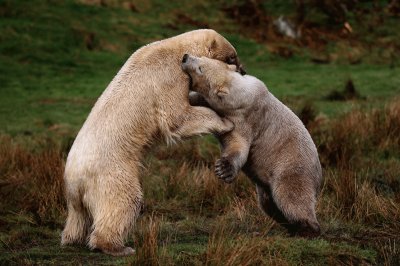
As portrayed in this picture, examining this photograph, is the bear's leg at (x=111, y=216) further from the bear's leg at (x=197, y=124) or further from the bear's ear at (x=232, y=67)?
the bear's ear at (x=232, y=67)

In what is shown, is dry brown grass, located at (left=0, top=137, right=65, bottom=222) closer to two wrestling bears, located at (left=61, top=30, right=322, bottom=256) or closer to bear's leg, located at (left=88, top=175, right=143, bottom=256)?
two wrestling bears, located at (left=61, top=30, right=322, bottom=256)

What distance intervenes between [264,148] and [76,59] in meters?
18.5

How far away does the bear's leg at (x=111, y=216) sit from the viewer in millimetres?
6820

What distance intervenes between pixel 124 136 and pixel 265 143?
5.13 feet

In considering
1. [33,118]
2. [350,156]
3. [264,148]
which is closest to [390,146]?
[350,156]

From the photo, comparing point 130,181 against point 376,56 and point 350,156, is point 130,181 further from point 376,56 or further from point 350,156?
point 376,56

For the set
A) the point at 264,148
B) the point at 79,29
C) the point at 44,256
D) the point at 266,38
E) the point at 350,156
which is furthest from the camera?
the point at 266,38

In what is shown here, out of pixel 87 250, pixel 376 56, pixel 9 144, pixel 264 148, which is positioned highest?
pixel 264 148

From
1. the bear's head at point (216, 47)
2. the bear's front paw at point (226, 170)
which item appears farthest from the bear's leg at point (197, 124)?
the bear's head at point (216, 47)

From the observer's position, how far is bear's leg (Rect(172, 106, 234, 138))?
7.38m

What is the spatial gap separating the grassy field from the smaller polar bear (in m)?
0.33

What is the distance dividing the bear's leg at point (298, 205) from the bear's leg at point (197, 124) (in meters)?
0.83

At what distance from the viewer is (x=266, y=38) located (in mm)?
29516

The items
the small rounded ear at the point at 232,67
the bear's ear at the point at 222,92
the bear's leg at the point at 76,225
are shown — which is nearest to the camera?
the bear's leg at the point at 76,225
